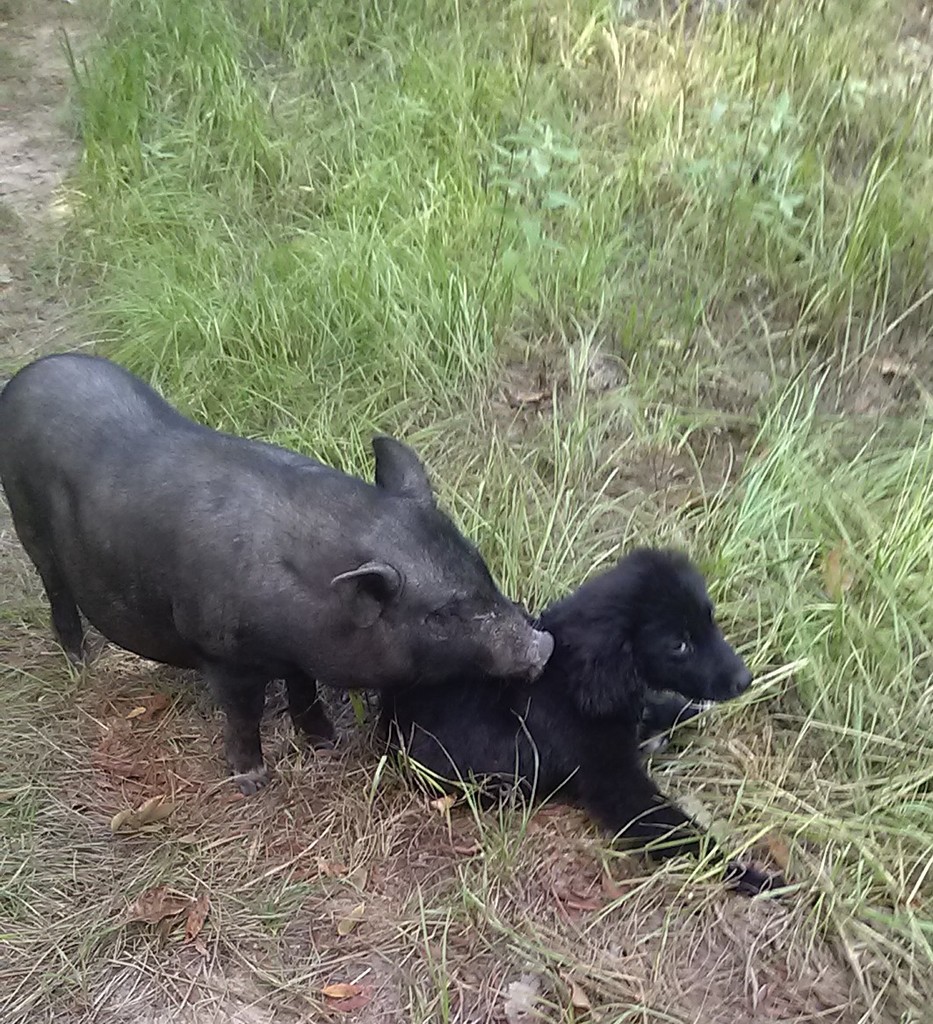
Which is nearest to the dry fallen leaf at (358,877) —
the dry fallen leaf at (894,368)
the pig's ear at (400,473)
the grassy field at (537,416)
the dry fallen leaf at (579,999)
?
the grassy field at (537,416)

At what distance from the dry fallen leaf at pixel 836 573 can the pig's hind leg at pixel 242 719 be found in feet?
5.20

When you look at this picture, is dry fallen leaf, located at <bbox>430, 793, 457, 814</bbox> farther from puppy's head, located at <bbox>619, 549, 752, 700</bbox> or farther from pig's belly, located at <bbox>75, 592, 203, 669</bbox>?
pig's belly, located at <bbox>75, 592, 203, 669</bbox>

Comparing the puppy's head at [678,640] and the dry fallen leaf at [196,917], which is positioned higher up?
the puppy's head at [678,640]

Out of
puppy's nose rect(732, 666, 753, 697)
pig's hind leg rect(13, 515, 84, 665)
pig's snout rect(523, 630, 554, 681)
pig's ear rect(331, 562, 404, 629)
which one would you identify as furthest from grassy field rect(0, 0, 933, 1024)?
pig's ear rect(331, 562, 404, 629)

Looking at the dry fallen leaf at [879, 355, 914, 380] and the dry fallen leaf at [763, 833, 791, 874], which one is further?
the dry fallen leaf at [879, 355, 914, 380]

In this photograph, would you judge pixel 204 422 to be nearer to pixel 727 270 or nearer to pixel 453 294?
pixel 453 294

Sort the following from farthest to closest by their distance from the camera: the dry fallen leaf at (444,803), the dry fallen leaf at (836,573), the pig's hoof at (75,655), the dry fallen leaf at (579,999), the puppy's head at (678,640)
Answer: the pig's hoof at (75,655) → the dry fallen leaf at (836,573) → the dry fallen leaf at (444,803) → the puppy's head at (678,640) → the dry fallen leaf at (579,999)

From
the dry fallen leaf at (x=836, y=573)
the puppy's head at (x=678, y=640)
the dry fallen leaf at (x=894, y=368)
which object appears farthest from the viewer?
the dry fallen leaf at (x=894, y=368)

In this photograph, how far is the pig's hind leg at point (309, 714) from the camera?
2.88m

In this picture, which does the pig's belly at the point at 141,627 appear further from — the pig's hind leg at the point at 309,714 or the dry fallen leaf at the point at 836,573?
the dry fallen leaf at the point at 836,573

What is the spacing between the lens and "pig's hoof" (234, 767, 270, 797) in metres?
2.84

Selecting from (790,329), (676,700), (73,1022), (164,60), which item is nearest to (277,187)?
(164,60)

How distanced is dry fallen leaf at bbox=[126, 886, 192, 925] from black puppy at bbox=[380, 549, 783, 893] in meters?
0.67

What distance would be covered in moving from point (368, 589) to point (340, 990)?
91cm
